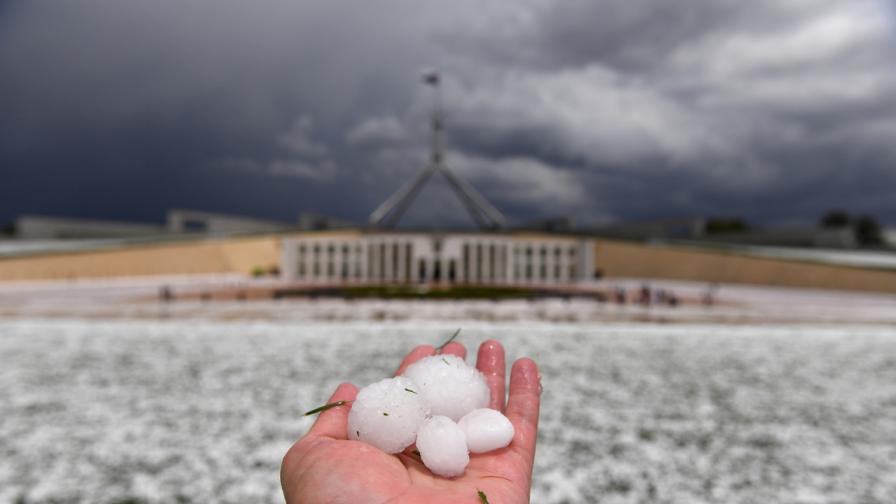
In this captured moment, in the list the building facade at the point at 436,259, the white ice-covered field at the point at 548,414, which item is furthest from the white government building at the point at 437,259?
the white ice-covered field at the point at 548,414

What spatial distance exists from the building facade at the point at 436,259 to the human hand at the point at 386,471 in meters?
45.2

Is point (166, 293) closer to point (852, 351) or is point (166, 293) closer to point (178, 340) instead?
point (178, 340)

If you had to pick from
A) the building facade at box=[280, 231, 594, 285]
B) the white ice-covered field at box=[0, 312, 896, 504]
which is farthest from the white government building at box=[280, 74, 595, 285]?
the white ice-covered field at box=[0, 312, 896, 504]

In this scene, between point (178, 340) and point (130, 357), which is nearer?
point (130, 357)

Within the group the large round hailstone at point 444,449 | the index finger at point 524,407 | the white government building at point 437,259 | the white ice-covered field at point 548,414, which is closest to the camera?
the large round hailstone at point 444,449

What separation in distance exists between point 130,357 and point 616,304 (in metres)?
21.0

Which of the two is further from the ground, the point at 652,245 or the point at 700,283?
the point at 652,245

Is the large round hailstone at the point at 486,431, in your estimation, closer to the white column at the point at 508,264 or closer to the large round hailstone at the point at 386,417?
the large round hailstone at the point at 386,417

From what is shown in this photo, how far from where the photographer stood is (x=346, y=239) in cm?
4984

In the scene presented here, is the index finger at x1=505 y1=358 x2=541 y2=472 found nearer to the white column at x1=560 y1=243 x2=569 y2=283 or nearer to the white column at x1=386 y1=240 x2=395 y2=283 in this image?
the white column at x1=386 y1=240 x2=395 y2=283

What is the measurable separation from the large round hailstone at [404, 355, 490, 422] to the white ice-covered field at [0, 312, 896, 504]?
2.59 meters

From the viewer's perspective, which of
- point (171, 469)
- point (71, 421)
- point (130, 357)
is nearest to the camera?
point (171, 469)

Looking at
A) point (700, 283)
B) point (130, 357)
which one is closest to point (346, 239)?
point (700, 283)

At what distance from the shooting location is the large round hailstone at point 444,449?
2424 mm
